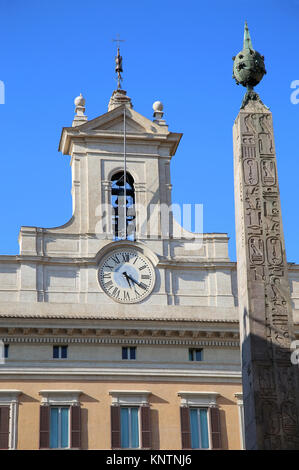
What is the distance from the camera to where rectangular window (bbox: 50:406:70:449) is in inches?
1422

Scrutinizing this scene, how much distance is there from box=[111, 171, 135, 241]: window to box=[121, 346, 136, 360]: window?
3.60 metres

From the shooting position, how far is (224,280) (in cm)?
3884

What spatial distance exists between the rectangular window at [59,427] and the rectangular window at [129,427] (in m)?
1.58

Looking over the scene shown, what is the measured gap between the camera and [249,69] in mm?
24359

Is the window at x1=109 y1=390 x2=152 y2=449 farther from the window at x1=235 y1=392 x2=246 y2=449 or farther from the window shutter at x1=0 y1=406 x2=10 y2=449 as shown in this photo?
the window shutter at x1=0 y1=406 x2=10 y2=449

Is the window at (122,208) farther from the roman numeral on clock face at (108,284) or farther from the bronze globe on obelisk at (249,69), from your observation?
the bronze globe on obelisk at (249,69)

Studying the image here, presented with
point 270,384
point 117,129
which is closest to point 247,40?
point 270,384

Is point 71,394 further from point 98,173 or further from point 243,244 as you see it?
point 243,244

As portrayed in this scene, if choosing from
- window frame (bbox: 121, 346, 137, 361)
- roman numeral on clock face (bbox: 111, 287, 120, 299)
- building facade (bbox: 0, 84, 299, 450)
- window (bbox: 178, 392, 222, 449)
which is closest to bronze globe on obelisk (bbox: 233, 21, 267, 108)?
building facade (bbox: 0, 84, 299, 450)

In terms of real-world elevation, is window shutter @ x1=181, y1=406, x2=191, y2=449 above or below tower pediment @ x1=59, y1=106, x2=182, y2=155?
below

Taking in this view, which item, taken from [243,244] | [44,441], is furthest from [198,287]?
[243,244]

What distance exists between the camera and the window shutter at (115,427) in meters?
36.2

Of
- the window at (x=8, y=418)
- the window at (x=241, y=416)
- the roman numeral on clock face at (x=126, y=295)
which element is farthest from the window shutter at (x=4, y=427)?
the window at (x=241, y=416)

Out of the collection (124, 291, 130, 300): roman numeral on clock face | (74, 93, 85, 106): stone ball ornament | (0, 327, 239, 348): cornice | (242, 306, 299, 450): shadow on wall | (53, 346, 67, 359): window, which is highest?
(74, 93, 85, 106): stone ball ornament
